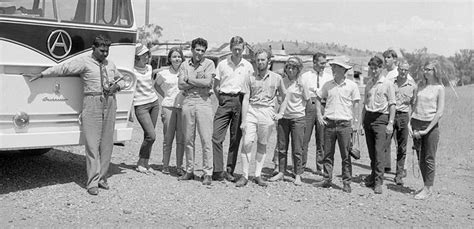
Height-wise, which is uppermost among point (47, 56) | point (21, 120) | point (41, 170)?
point (47, 56)

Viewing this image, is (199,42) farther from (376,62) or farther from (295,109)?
(376,62)

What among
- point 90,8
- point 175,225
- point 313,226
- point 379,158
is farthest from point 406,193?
point 90,8

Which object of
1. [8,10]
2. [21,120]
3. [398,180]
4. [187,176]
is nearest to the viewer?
[8,10]

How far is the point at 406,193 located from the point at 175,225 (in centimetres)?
362

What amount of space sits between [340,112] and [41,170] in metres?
4.17

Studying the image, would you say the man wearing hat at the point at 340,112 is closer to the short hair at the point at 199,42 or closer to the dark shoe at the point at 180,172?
the short hair at the point at 199,42

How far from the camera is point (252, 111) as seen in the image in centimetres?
766

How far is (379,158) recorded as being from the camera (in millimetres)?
8008

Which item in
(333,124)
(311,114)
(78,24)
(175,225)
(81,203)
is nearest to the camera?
(175,225)

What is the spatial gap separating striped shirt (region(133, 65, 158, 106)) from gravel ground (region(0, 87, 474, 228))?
1.02 m

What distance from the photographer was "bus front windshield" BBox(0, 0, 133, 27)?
6.41m

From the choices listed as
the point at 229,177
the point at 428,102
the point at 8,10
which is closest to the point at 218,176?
the point at 229,177

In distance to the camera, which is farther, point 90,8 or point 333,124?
point 333,124

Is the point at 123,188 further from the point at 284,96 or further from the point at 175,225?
the point at 284,96
